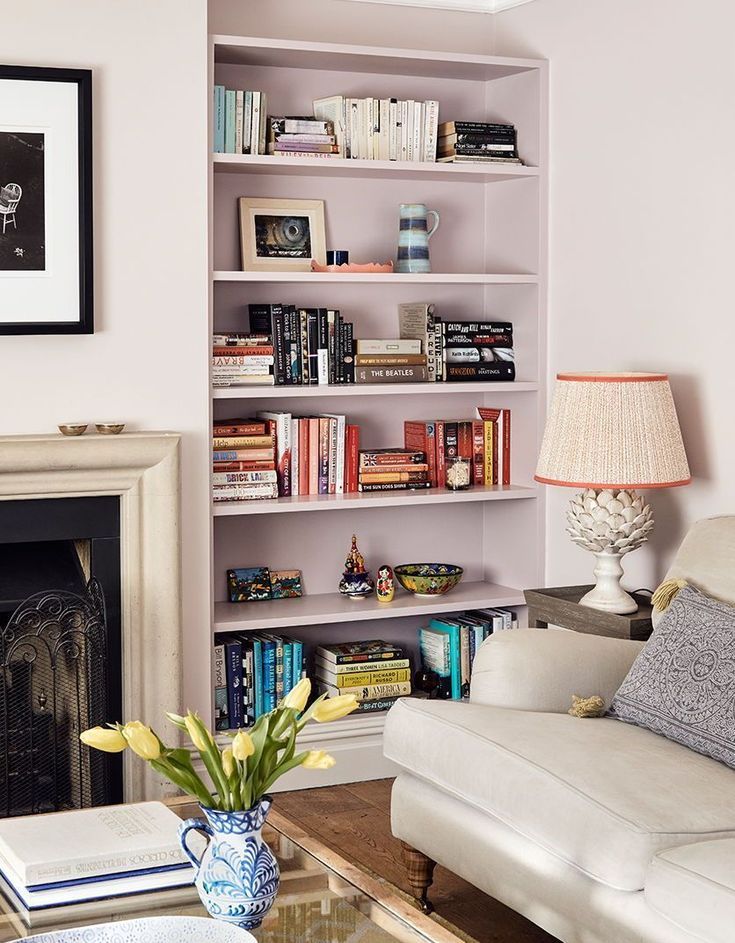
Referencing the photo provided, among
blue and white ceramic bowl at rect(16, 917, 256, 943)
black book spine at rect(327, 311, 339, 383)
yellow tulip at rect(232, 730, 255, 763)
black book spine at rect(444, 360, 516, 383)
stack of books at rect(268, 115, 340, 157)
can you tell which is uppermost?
stack of books at rect(268, 115, 340, 157)

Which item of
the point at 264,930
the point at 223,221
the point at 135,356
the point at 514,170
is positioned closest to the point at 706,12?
the point at 514,170

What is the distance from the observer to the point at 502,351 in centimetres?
444

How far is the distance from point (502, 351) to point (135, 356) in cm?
132

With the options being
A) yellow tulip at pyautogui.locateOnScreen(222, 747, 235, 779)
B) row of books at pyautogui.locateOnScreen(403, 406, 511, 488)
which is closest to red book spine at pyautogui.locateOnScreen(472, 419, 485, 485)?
row of books at pyautogui.locateOnScreen(403, 406, 511, 488)

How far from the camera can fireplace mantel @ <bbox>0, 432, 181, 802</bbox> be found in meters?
3.58

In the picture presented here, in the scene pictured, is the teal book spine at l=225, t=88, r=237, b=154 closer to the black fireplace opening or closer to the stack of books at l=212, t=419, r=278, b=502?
the stack of books at l=212, t=419, r=278, b=502

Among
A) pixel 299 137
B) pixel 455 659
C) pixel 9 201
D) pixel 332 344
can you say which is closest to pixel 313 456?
pixel 332 344

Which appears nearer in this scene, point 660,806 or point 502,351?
point 660,806

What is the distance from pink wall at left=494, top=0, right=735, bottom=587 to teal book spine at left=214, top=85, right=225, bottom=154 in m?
1.09

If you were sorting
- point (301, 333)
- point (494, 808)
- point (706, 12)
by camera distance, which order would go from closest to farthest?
1. point (494, 808)
2. point (706, 12)
3. point (301, 333)

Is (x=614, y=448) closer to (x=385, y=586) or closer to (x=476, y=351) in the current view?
(x=476, y=351)

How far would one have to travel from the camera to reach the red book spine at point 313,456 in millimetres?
4203

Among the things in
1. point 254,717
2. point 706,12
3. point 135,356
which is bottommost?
point 254,717

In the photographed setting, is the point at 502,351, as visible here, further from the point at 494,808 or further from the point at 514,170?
the point at 494,808
